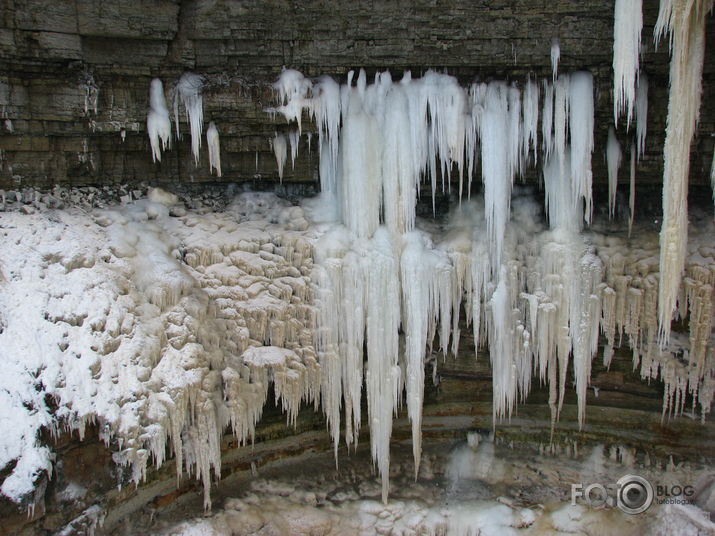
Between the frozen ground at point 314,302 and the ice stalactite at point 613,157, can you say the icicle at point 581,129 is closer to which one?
the ice stalactite at point 613,157

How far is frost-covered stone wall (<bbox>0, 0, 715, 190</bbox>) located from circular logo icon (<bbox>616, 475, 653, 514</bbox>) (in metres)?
4.10

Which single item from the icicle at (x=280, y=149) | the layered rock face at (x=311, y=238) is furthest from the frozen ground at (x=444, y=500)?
→ the icicle at (x=280, y=149)

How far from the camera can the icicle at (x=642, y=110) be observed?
7449mm

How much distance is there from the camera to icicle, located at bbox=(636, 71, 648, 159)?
7449 mm

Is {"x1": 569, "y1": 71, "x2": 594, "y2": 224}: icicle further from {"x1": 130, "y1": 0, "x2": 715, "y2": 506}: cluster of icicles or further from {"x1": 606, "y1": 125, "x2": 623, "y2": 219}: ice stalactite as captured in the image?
{"x1": 606, "y1": 125, "x2": 623, "y2": 219}: ice stalactite

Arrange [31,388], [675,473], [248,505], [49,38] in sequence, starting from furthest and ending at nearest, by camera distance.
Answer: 1. [675,473]
2. [248,505]
3. [49,38]
4. [31,388]

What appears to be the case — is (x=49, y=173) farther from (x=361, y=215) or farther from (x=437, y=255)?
(x=437, y=255)

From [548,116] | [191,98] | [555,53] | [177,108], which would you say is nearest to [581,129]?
[548,116]

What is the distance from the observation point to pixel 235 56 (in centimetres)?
750

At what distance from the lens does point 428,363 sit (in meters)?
9.04

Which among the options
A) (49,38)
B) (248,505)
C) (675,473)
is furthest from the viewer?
(675,473)

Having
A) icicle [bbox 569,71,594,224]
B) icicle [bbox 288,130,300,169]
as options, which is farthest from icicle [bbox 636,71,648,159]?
icicle [bbox 288,130,300,169]

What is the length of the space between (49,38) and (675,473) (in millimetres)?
9599

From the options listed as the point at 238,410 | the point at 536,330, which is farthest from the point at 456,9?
the point at 238,410
